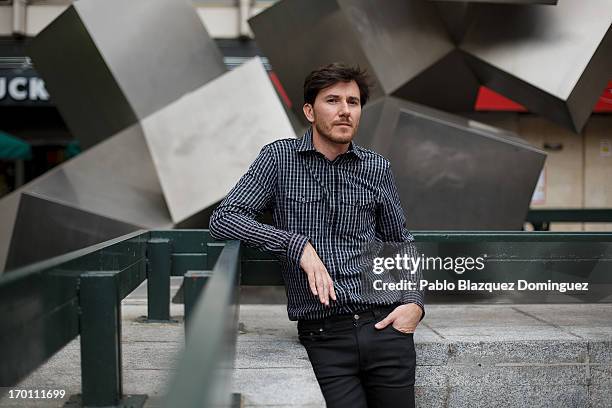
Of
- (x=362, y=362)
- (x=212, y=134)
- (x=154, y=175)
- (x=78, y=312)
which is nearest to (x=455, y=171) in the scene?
(x=212, y=134)

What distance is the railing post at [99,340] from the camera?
98.0 inches

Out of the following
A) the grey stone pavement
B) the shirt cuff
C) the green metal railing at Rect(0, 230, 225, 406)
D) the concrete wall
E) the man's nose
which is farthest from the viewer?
the concrete wall

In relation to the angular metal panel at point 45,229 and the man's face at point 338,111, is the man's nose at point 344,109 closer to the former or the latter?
the man's face at point 338,111

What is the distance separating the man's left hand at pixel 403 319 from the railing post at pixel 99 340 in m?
1.05

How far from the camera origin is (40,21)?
48.8ft

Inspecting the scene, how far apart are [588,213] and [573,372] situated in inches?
274

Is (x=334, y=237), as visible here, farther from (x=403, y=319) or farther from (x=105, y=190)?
(x=105, y=190)

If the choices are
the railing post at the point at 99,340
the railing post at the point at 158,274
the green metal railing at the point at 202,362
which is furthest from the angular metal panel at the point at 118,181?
the green metal railing at the point at 202,362

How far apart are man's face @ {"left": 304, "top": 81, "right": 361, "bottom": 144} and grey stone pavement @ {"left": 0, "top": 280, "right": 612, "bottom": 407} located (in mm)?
1011

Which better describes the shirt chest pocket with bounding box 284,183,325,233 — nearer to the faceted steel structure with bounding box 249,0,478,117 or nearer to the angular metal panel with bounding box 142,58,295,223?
the angular metal panel with bounding box 142,58,295,223

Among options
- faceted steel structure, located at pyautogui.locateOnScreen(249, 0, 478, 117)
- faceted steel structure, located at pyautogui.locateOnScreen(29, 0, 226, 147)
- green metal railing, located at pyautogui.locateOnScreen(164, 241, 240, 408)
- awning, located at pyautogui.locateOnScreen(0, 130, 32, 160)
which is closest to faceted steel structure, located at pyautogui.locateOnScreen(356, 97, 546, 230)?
faceted steel structure, located at pyautogui.locateOnScreen(249, 0, 478, 117)

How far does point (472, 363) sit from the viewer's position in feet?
12.1

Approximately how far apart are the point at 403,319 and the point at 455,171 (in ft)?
10.4

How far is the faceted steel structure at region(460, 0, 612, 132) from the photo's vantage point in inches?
228
